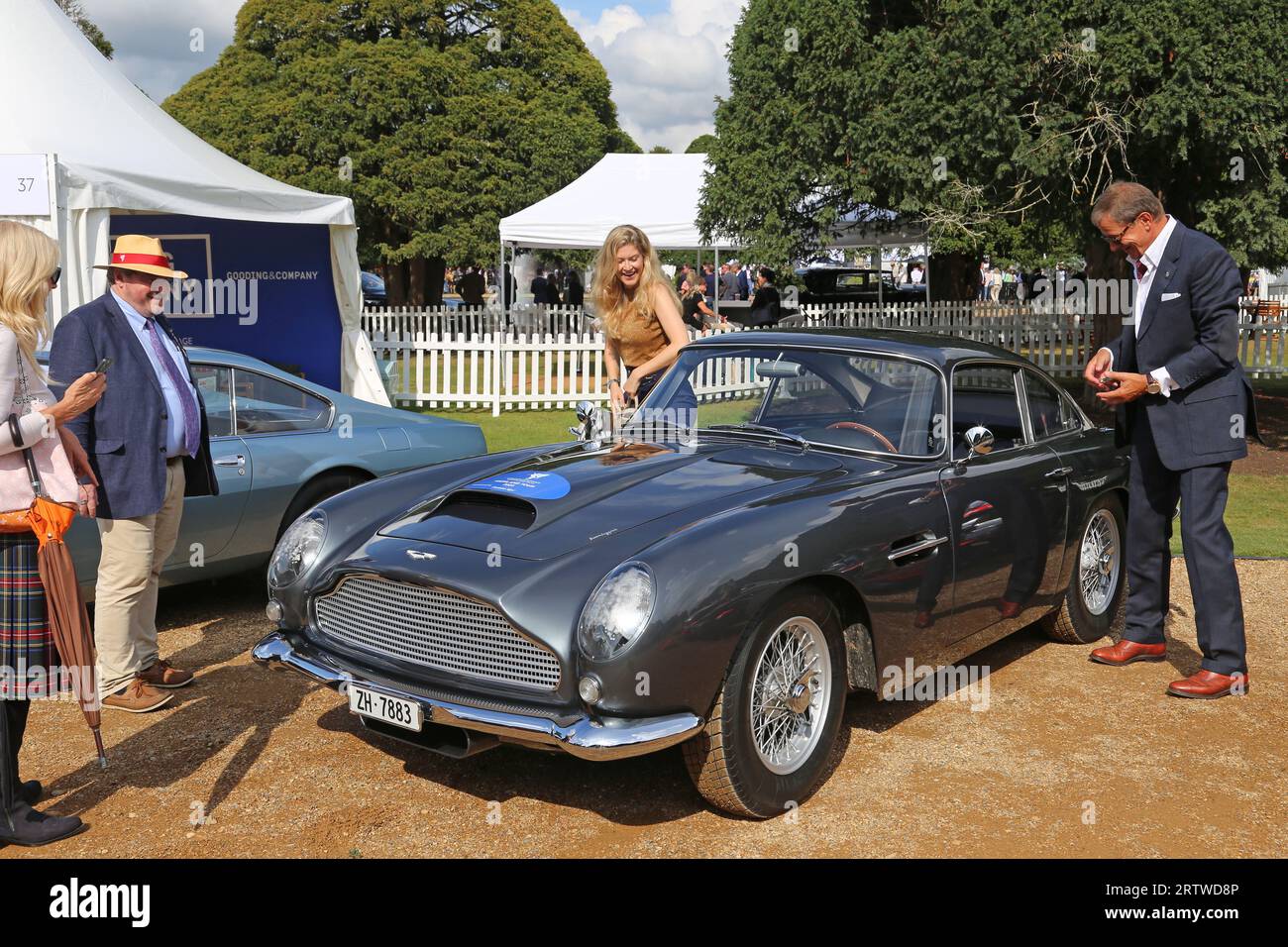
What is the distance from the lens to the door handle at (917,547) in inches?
173

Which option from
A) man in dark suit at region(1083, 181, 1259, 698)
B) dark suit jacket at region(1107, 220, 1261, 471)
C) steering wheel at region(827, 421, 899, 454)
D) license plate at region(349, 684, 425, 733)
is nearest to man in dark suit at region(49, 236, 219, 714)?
license plate at region(349, 684, 425, 733)

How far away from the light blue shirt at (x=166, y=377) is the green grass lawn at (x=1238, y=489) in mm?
2342

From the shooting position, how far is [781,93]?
15695mm

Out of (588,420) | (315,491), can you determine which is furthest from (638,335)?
(315,491)

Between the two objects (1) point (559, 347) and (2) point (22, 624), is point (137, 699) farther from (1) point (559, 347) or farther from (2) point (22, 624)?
(1) point (559, 347)

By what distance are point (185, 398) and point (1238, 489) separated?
943 cm

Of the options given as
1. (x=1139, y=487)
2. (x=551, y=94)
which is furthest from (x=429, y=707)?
(x=551, y=94)

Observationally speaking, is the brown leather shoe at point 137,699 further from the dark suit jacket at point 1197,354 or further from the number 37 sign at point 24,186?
the number 37 sign at point 24,186

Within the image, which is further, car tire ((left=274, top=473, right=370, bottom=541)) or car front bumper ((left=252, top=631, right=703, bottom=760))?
car tire ((left=274, top=473, right=370, bottom=541))

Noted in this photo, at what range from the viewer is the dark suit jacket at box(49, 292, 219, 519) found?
4805 millimetres

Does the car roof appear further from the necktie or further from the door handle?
the necktie

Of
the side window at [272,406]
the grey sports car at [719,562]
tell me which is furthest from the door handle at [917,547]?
the side window at [272,406]

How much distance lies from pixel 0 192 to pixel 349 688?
7792mm

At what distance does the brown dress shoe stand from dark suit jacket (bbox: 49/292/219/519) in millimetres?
4582
